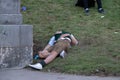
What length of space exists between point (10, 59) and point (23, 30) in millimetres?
640

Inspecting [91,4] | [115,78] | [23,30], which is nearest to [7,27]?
[23,30]

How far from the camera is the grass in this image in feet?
26.7

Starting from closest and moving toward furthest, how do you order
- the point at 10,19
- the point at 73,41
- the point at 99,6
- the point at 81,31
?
1. the point at 10,19
2. the point at 73,41
3. the point at 81,31
4. the point at 99,6

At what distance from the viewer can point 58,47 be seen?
8.45m

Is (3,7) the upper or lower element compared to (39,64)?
upper

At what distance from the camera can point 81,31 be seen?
10031 mm

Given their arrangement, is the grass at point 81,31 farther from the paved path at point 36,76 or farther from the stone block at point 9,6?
the stone block at point 9,6

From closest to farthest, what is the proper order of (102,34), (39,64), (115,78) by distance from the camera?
Answer: (115,78)
(39,64)
(102,34)

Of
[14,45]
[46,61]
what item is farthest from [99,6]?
[14,45]

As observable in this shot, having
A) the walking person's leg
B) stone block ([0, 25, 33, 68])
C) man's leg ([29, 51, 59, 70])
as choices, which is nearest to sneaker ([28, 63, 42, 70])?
man's leg ([29, 51, 59, 70])

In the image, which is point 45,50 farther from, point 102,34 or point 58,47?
point 102,34

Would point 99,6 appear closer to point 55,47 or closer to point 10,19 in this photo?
point 55,47

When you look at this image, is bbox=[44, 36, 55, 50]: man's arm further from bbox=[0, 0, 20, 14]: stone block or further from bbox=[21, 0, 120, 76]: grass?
bbox=[0, 0, 20, 14]: stone block

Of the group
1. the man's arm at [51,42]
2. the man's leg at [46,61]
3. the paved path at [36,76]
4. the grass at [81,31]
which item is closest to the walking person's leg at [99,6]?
the grass at [81,31]
